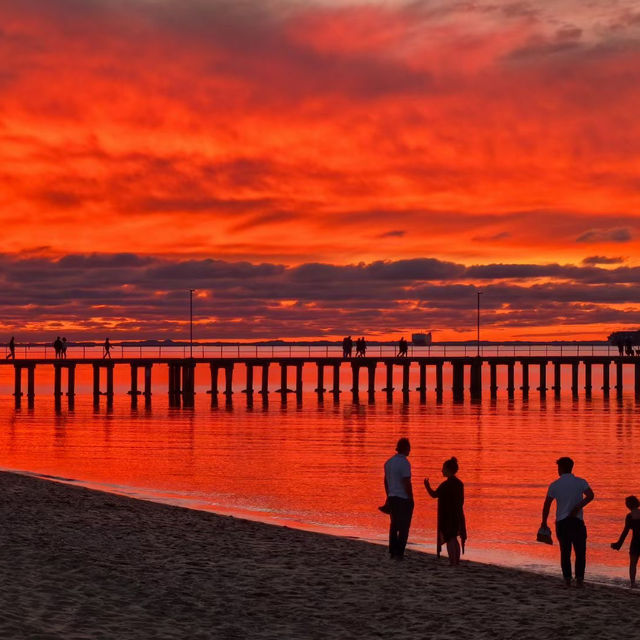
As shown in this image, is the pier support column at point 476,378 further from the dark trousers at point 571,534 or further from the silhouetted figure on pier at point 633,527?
the dark trousers at point 571,534

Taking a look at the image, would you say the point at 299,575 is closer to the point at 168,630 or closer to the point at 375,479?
the point at 168,630

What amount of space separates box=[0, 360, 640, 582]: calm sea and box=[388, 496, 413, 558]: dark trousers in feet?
11.5

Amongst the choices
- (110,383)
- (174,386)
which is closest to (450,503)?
(174,386)

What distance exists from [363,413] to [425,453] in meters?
24.2

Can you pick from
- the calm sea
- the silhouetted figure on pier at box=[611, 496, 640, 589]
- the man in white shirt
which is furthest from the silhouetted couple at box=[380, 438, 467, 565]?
the calm sea

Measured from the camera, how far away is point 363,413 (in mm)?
65312

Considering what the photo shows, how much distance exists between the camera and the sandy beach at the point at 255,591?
39.0ft

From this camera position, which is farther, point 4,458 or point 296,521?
point 4,458

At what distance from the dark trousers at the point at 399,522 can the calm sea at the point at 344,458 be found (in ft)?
11.5

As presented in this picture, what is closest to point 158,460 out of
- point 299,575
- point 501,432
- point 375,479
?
point 375,479

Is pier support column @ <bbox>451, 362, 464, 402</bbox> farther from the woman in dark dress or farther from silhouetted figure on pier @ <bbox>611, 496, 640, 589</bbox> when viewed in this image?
the woman in dark dress

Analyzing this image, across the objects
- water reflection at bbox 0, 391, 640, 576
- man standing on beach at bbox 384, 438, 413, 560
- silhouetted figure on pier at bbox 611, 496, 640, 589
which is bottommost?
water reflection at bbox 0, 391, 640, 576

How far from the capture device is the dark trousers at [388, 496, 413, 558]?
15.4 m

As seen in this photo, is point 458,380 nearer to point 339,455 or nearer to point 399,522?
point 339,455
